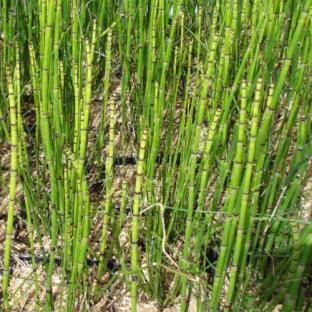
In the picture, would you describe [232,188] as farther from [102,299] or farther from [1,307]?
[1,307]

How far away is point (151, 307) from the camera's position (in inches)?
56.0

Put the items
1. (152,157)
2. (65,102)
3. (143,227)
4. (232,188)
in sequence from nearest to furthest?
1. (232,188)
2. (152,157)
3. (143,227)
4. (65,102)

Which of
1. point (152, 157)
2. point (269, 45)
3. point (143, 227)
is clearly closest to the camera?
point (269, 45)

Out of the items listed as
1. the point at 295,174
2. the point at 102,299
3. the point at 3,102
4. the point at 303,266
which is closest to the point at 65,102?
the point at 3,102

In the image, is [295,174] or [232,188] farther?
[295,174]

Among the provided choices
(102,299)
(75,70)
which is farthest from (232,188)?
(102,299)

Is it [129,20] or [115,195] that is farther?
[115,195]

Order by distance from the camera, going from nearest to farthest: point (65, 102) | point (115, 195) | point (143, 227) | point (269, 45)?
point (269, 45) < point (143, 227) < point (65, 102) < point (115, 195)

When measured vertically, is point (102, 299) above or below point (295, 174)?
below

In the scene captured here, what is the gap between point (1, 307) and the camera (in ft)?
4.51

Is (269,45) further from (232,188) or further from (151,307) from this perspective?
(151,307)

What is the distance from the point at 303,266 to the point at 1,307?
Result: 81cm

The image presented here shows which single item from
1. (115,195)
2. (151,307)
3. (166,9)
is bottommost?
(151,307)

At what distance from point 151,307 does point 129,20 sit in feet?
2.76
